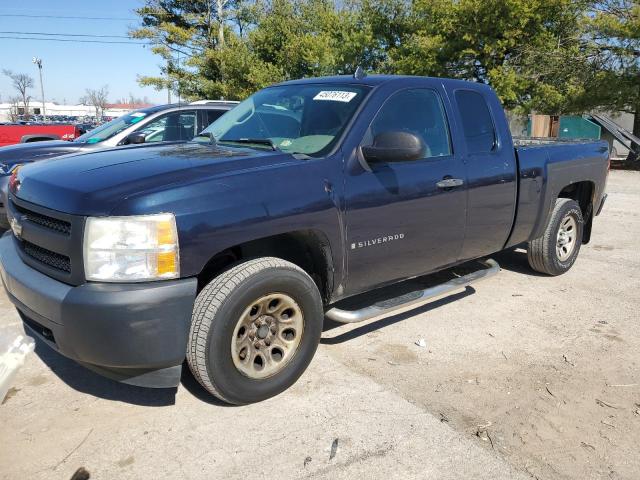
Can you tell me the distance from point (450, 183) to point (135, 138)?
13.3 ft

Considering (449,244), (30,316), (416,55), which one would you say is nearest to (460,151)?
(449,244)

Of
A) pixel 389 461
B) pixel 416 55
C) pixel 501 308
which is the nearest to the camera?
pixel 389 461

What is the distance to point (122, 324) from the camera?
263 centimetres

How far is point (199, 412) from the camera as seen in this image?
3.13 metres

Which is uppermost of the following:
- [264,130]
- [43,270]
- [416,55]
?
[416,55]

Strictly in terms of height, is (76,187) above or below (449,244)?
above

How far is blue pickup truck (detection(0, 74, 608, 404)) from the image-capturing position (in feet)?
8.80

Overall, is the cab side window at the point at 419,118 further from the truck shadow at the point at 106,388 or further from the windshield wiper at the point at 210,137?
the truck shadow at the point at 106,388

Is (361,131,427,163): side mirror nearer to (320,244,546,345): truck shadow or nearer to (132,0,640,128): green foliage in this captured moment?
(320,244,546,345): truck shadow

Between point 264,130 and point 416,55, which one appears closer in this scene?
point 264,130

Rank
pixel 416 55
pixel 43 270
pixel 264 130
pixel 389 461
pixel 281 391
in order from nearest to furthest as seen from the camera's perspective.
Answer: pixel 389 461 → pixel 43 270 → pixel 281 391 → pixel 264 130 → pixel 416 55

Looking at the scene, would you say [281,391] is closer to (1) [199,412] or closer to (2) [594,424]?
(1) [199,412]

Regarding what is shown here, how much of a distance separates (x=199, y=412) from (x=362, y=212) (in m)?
1.52

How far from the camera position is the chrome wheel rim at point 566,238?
5.83m
